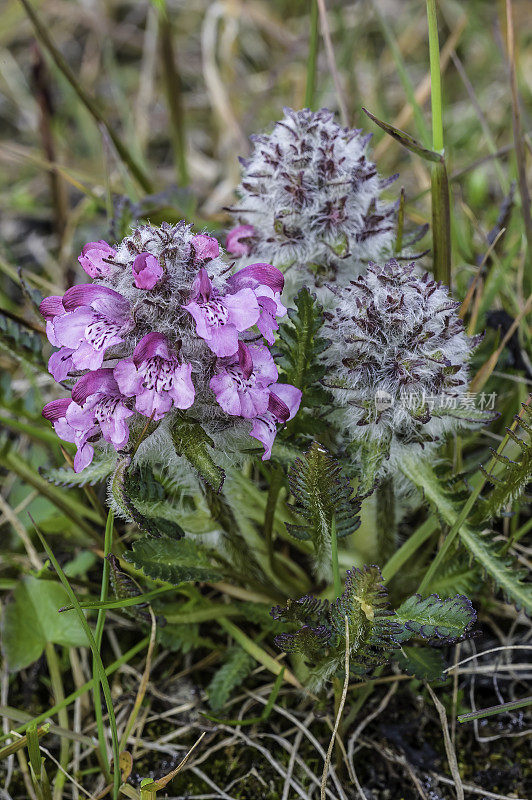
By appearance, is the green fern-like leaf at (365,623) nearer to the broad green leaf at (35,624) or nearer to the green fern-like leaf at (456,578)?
the green fern-like leaf at (456,578)

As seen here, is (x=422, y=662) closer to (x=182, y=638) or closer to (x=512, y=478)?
(x=512, y=478)

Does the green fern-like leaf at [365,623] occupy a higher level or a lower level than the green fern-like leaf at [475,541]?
lower

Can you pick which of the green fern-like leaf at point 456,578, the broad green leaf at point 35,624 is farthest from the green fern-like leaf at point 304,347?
the broad green leaf at point 35,624

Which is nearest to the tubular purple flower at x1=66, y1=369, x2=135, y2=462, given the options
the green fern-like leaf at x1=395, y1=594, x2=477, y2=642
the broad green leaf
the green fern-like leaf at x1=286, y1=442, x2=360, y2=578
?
the green fern-like leaf at x1=286, y1=442, x2=360, y2=578

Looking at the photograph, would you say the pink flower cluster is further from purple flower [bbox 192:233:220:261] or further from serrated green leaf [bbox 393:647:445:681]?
serrated green leaf [bbox 393:647:445:681]

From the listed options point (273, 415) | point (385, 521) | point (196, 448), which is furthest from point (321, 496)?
point (385, 521)

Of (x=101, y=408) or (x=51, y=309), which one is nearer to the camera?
(x=101, y=408)

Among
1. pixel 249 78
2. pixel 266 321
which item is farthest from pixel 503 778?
pixel 249 78
